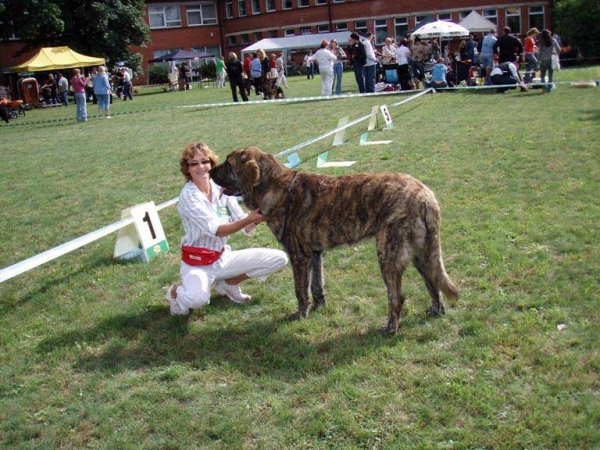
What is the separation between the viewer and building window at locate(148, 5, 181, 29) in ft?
195

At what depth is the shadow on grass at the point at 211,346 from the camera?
435 cm

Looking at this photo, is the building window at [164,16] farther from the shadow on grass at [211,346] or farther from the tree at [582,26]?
the shadow on grass at [211,346]

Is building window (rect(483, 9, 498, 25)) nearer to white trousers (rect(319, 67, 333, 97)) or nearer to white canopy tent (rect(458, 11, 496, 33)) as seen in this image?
white canopy tent (rect(458, 11, 496, 33))

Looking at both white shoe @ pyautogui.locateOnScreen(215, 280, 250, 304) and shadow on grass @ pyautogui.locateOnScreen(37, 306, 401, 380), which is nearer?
shadow on grass @ pyautogui.locateOnScreen(37, 306, 401, 380)

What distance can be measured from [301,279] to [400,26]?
173 feet

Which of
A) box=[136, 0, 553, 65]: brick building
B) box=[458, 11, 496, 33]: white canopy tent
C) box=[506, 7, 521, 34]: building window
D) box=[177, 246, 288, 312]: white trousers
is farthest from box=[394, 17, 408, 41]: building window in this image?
box=[177, 246, 288, 312]: white trousers

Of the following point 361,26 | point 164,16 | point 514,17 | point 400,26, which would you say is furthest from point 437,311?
point 164,16

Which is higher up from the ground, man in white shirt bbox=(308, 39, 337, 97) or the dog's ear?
man in white shirt bbox=(308, 39, 337, 97)

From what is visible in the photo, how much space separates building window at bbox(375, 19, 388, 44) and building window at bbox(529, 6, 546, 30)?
12.2 metres

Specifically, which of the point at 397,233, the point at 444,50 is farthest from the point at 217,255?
the point at 444,50

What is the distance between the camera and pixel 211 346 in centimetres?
469

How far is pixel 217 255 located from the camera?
5352 mm

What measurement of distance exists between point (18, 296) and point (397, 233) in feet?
13.3

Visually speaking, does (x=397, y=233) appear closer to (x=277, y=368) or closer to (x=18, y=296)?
(x=277, y=368)
